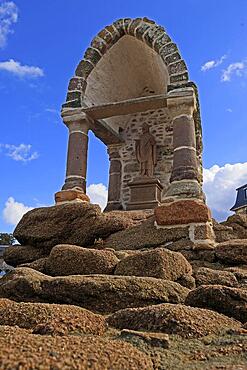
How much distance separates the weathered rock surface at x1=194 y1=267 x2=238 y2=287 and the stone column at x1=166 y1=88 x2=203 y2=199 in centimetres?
236

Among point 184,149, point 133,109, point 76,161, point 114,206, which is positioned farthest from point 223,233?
point 114,206

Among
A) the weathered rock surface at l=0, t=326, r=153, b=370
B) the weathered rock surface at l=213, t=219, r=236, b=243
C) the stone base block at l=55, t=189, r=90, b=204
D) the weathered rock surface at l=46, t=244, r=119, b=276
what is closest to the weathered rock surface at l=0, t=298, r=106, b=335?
the weathered rock surface at l=0, t=326, r=153, b=370

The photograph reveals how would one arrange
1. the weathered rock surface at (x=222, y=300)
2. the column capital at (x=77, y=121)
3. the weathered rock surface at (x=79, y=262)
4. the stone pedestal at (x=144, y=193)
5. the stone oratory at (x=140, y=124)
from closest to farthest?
1. the weathered rock surface at (x=222, y=300)
2. the weathered rock surface at (x=79, y=262)
3. the stone oratory at (x=140, y=124)
4. the column capital at (x=77, y=121)
5. the stone pedestal at (x=144, y=193)

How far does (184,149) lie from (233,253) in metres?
2.42

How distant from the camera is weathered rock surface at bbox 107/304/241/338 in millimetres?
1737

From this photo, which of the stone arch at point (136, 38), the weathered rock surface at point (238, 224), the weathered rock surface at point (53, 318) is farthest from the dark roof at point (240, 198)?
the weathered rock surface at point (53, 318)

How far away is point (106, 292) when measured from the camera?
7.93ft

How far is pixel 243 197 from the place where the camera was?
24984mm

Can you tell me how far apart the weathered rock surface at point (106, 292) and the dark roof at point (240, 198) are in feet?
75.4

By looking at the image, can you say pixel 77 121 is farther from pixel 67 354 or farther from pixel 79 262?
pixel 67 354

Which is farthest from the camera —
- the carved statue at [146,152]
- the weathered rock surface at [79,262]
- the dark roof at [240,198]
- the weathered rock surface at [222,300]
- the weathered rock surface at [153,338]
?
the dark roof at [240,198]

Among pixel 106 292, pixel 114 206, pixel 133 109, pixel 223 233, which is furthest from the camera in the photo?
pixel 114 206

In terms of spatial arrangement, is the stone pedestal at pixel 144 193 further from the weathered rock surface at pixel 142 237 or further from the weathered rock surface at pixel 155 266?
the weathered rock surface at pixel 155 266

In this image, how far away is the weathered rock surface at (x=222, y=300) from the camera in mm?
2150
